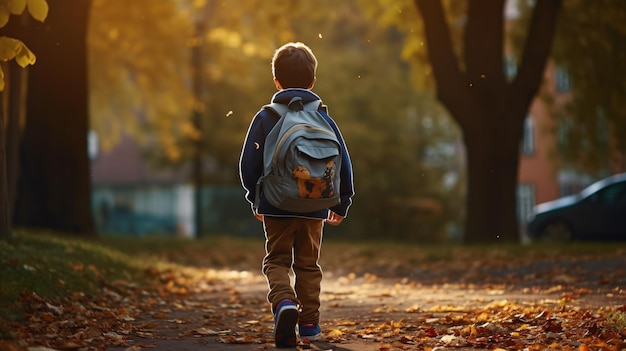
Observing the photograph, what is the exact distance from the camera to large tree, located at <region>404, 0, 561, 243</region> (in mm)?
18906

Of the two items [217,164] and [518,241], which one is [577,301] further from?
[217,164]

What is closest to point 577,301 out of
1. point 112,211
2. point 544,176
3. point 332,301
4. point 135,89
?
point 332,301

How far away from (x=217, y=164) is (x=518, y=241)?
16218 mm

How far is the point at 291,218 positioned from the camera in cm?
668

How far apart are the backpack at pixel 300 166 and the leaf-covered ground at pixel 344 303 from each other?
91 centimetres

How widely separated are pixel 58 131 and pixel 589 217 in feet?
40.9

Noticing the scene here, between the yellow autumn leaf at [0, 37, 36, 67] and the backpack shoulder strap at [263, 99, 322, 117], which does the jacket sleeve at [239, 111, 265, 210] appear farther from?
the yellow autumn leaf at [0, 37, 36, 67]

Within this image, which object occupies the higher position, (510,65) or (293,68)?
(510,65)

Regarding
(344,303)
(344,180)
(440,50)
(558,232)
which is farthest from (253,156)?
(558,232)

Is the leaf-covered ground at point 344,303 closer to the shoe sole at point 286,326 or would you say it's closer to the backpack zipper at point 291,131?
the shoe sole at point 286,326

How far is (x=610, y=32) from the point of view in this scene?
2180 cm

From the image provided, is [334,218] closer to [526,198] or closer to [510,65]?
[510,65]

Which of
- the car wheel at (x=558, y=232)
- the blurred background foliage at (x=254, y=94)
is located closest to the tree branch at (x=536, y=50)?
the blurred background foliage at (x=254, y=94)

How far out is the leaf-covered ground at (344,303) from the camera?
6789 millimetres
